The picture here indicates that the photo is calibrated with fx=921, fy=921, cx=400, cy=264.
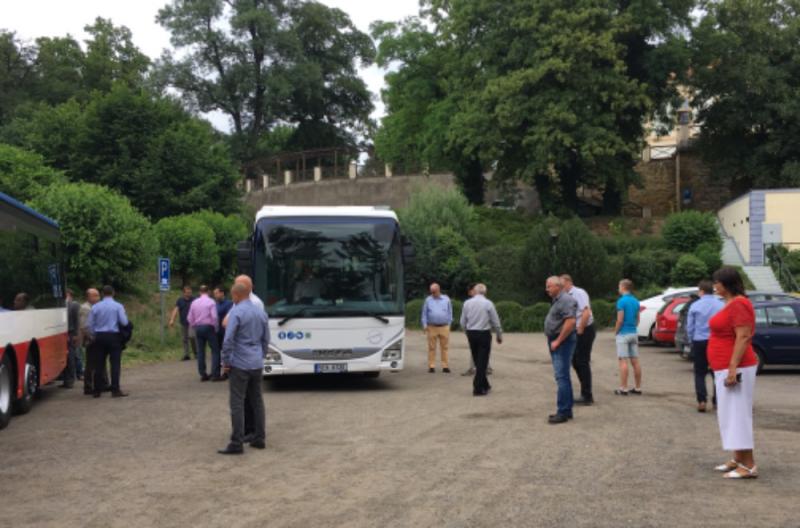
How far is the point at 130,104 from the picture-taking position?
135 ft

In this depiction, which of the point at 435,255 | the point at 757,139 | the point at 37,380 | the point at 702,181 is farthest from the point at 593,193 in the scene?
the point at 37,380

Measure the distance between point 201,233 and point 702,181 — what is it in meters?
33.6

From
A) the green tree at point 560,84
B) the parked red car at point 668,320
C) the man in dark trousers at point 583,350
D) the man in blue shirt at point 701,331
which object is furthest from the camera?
the green tree at point 560,84

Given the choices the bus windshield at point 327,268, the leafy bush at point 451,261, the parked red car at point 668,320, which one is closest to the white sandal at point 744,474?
the bus windshield at point 327,268

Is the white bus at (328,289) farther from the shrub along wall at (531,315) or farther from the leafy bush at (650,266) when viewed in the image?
the leafy bush at (650,266)

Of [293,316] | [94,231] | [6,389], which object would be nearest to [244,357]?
[6,389]

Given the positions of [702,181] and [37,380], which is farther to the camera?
[702,181]

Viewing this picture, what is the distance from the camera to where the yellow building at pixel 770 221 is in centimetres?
4159

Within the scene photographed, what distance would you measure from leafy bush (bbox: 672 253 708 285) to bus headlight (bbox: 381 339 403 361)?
89.0ft

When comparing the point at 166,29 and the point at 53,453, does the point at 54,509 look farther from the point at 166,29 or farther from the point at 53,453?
the point at 166,29

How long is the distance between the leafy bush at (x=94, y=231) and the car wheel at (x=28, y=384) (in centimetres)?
1653

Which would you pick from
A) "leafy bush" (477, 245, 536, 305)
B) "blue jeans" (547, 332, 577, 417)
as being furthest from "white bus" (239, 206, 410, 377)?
"leafy bush" (477, 245, 536, 305)

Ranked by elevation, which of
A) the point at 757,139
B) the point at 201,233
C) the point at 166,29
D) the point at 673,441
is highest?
the point at 166,29

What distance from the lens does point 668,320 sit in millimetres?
24297
